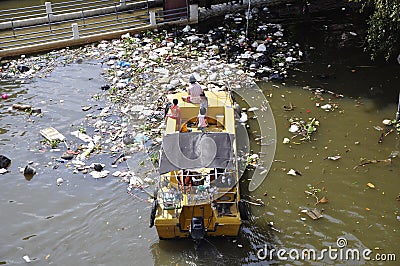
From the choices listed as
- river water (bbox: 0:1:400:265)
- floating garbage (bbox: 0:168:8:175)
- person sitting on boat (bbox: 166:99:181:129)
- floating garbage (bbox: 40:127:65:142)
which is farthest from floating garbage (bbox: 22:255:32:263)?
person sitting on boat (bbox: 166:99:181:129)

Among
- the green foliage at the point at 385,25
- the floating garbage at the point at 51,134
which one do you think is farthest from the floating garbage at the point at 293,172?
the floating garbage at the point at 51,134

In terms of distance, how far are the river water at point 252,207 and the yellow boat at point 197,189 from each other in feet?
1.34

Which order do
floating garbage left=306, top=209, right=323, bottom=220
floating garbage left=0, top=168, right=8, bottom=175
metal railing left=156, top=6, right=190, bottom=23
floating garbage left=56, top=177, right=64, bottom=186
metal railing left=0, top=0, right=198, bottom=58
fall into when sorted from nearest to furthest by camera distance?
floating garbage left=306, top=209, right=323, bottom=220 < floating garbage left=56, top=177, right=64, bottom=186 < floating garbage left=0, top=168, right=8, bottom=175 < metal railing left=0, top=0, right=198, bottom=58 < metal railing left=156, top=6, right=190, bottom=23

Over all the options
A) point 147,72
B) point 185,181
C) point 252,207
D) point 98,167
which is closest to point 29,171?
point 98,167

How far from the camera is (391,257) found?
7.84 m

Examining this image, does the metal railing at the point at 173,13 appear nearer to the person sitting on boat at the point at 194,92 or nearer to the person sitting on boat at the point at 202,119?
the person sitting on boat at the point at 194,92

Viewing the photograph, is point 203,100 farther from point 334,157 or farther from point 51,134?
point 51,134

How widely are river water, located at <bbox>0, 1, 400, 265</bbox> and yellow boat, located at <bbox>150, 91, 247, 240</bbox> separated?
0.41 m

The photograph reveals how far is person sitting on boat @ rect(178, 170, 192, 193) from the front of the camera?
318 inches

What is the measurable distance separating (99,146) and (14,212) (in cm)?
236

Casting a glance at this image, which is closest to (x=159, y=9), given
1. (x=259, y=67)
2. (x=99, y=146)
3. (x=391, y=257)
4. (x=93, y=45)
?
(x=93, y=45)

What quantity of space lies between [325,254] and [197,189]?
7.66 ft

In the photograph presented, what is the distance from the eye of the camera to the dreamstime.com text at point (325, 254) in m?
7.85

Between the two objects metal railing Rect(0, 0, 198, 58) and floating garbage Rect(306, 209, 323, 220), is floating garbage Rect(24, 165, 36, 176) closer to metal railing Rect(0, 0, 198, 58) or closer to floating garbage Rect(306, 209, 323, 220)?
floating garbage Rect(306, 209, 323, 220)
